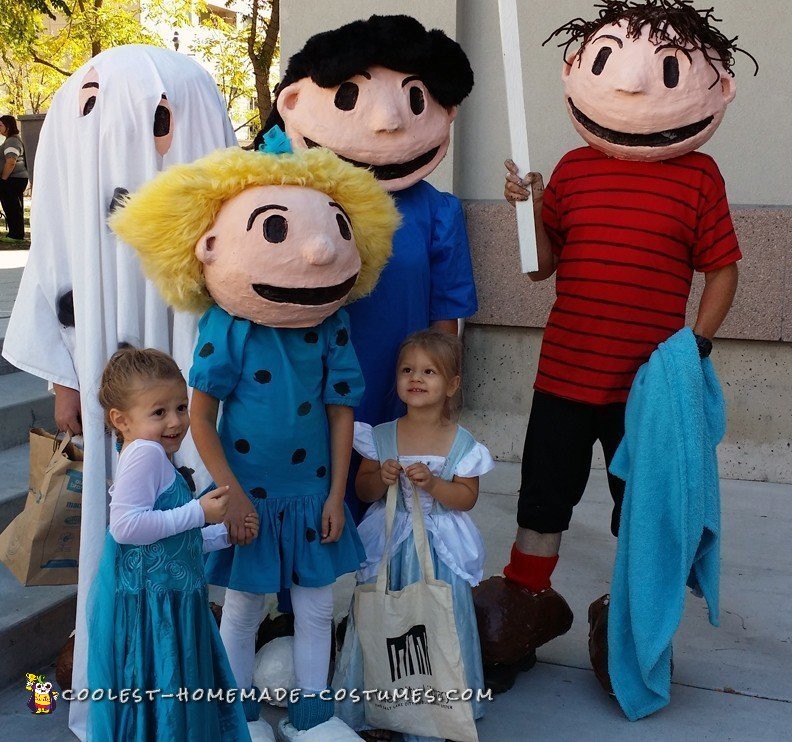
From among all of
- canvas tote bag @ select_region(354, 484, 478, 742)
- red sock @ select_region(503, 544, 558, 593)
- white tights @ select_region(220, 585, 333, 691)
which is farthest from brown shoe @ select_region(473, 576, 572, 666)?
white tights @ select_region(220, 585, 333, 691)

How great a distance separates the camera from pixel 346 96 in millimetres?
2861

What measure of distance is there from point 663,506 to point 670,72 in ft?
3.97

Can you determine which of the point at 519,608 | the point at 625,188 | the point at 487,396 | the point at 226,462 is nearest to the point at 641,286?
the point at 625,188

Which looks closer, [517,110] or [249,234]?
[249,234]

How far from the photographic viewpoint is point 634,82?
2746mm

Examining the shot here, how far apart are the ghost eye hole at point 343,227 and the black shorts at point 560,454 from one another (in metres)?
0.89

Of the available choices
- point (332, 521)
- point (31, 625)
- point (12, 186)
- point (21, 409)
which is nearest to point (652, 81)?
point (332, 521)

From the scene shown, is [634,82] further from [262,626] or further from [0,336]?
[0,336]

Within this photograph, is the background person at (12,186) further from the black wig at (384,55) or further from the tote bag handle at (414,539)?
the tote bag handle at (414,539)

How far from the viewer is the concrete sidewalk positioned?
2.92m

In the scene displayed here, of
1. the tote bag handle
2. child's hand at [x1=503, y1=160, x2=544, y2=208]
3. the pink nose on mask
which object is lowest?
the tote bag handle

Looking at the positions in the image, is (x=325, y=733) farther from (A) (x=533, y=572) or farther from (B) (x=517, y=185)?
(B) (x=517, y=185)

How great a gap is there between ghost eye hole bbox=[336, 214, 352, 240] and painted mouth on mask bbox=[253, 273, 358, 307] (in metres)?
0.11

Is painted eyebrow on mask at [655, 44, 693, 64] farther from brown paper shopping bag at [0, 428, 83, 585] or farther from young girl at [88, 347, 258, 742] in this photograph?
brown paper shopping bag at [0, 428, 83, 585]
